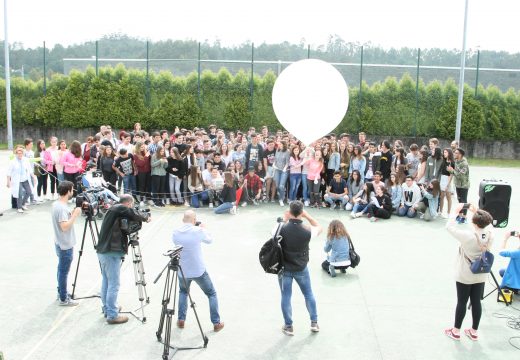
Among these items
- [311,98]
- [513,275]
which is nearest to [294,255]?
[513,275]

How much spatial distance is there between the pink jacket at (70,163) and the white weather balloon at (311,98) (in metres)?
5.43

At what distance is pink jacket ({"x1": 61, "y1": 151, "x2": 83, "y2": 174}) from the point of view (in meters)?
13.6

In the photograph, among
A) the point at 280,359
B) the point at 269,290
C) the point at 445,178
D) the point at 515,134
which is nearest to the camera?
the point at 280,359

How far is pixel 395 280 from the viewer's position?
9070 millimetres

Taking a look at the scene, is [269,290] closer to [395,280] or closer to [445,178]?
[395,280]

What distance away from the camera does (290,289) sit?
6938mm

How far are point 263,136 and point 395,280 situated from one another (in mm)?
8226

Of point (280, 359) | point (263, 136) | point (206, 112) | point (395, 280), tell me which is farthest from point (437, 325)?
point (206, 112)

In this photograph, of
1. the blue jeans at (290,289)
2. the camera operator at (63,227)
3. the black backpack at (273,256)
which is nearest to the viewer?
the black backpack at (273,256)

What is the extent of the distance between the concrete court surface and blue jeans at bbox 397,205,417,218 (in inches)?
57.2

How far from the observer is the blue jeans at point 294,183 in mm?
14305

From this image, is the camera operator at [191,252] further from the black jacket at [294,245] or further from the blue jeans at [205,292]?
the black jacket at [294,245]

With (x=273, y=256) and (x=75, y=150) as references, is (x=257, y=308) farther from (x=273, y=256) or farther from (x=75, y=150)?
(x=75, y=150)

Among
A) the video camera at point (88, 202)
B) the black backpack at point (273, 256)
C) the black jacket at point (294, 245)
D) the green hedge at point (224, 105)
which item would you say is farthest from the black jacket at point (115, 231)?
the green hedge at point (224, 105)
